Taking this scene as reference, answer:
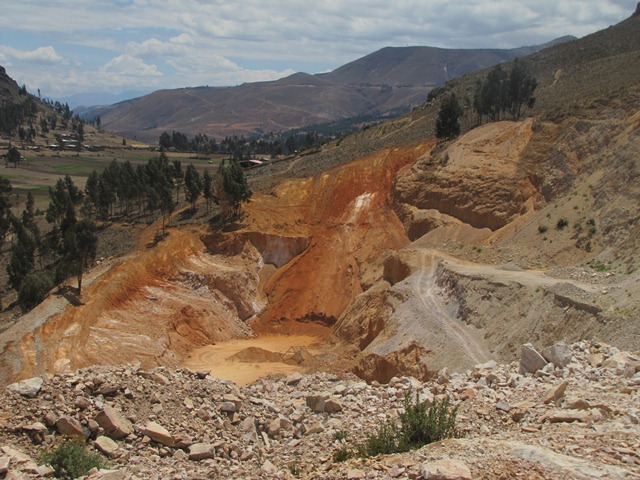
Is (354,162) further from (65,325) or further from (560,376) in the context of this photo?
(560,376)

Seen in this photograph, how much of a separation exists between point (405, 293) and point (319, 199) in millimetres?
22307

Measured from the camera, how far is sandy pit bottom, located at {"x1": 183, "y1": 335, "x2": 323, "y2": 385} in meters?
32.2

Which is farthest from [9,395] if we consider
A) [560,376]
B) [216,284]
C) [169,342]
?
[216,284]

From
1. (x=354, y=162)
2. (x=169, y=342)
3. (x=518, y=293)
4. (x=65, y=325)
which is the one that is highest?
(x=354, y=162)

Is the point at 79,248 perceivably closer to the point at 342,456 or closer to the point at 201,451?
Result: the point at 201,451

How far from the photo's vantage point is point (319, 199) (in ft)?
178

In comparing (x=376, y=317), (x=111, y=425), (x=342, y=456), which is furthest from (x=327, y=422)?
(x=376, y=317)

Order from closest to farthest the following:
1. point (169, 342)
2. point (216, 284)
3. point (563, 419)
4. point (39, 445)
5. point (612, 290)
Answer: point (563, 419), point (39, 445), point (612, 290), point (169, 342), point (216, 284)

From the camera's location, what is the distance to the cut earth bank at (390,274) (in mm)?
27192

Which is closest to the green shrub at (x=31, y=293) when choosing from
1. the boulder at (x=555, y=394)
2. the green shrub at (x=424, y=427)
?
the green shrub at (x=424, y=427)

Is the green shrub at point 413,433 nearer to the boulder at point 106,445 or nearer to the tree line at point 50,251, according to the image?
the boulder at point 106,445

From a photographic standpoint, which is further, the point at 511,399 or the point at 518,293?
the point at 518,293

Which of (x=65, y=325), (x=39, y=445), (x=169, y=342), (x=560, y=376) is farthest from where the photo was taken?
(x=169, y=342)

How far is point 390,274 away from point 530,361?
21544mm
